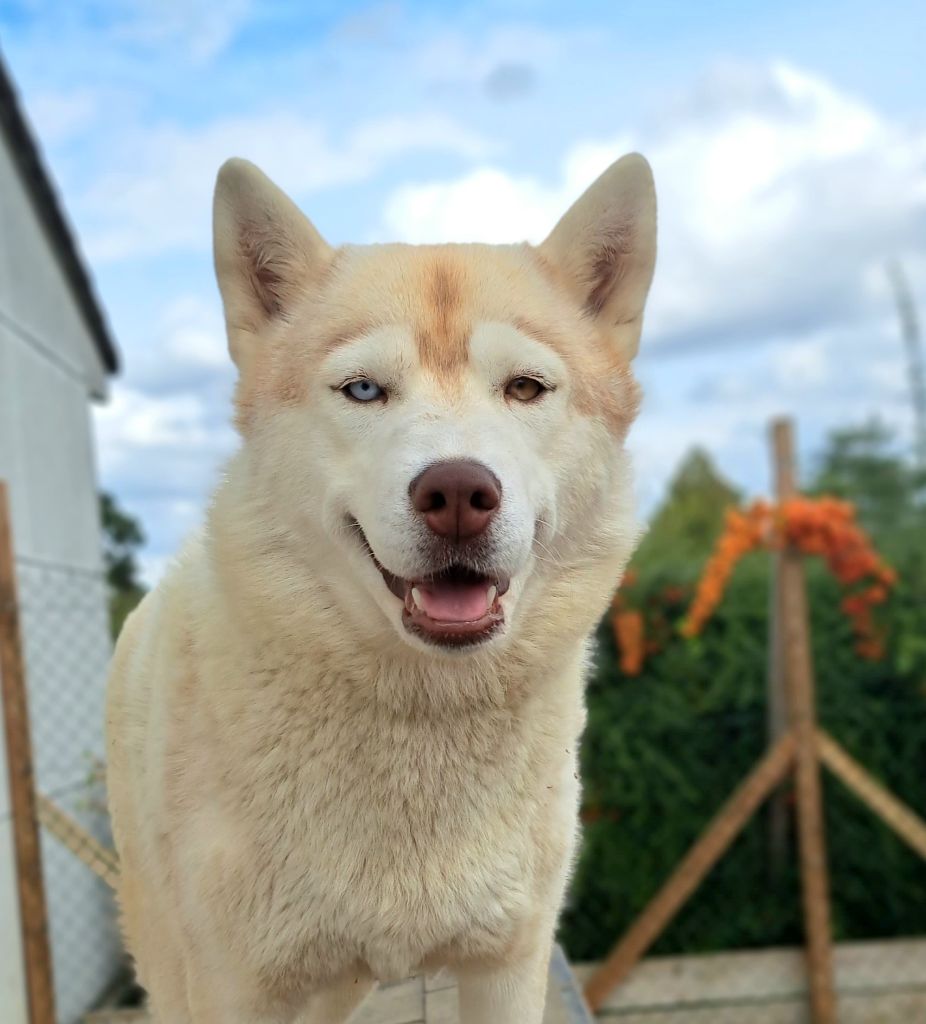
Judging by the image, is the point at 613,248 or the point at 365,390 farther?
the point at 613,248

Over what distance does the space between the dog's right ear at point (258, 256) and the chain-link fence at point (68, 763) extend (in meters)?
3.95

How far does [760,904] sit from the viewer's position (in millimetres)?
6094

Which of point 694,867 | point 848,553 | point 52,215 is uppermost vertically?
point 52,215

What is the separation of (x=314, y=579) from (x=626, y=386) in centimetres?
67

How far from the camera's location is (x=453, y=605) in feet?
5.24

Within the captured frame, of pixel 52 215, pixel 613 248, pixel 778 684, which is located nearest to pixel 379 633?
pixel 613 248

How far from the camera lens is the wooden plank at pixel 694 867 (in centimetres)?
559

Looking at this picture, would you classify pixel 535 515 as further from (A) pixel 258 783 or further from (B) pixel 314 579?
(A) pixel 258 783

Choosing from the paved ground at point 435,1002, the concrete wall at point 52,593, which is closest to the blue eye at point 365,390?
the paved ground at point 435,1002

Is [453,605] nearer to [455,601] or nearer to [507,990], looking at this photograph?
[455,601]

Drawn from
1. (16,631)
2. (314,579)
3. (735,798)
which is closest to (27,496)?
(16,631)

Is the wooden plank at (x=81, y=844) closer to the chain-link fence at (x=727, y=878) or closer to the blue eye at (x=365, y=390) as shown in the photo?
the blue eye at (x=365, y=390)

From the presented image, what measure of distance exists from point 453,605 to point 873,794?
4.78 m

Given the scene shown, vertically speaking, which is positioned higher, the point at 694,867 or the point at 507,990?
the point at 507,990
